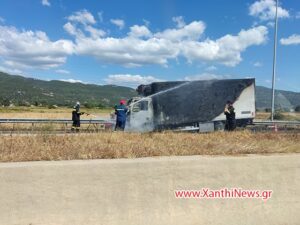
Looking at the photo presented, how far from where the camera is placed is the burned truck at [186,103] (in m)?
24.1

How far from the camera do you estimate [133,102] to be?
24250mm

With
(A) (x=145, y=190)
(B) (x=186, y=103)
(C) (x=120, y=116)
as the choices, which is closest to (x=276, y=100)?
(B) (x=186, y=103)

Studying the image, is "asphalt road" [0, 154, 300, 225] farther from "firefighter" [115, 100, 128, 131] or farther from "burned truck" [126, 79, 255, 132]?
"burned truck" [126, 79, 255, 132]

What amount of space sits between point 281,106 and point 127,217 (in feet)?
117

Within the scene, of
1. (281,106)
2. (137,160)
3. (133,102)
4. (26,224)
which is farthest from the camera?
(281,106)

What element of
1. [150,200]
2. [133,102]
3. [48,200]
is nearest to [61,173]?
[48,200]

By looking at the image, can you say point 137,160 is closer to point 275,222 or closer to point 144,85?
point 275,222

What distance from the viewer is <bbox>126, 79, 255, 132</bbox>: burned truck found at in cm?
2412

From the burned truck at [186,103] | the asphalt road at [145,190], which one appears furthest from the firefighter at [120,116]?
the asphalt road at [145,190]

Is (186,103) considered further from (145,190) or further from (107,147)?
(145,190)

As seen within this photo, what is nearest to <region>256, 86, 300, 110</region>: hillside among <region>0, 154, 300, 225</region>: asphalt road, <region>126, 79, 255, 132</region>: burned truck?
<region>126, 79, 255, 132</region>: burned truck

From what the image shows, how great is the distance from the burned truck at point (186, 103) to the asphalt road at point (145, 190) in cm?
1723

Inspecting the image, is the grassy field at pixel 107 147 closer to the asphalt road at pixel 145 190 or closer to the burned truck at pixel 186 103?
the asphalt road at pixel 145 190

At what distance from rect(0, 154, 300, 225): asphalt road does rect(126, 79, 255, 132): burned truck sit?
17232 mm
